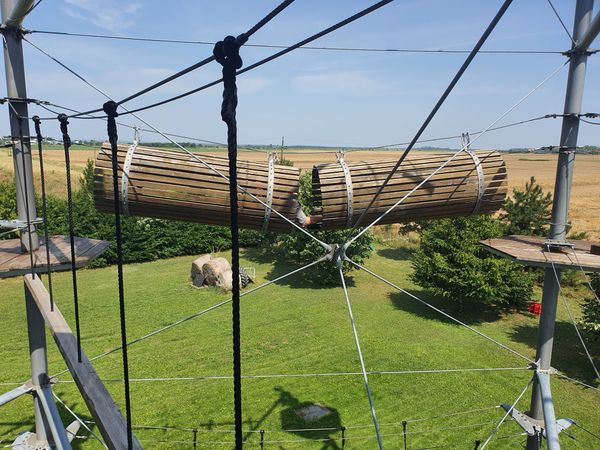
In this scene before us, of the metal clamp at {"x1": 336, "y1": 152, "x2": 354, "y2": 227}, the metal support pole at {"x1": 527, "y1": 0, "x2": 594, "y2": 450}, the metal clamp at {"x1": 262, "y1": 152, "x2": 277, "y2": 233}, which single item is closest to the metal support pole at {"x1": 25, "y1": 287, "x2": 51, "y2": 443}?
the metal clamp at {"x1": 262, "y1": 152, "x2": 277, "y2": 233}

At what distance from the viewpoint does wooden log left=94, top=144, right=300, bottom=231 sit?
121 inches

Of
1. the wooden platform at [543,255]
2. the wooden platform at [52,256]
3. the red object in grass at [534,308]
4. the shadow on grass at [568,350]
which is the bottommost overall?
the shadow on grass at [568,350]

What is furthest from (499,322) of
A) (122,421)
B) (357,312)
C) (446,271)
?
(122,421)

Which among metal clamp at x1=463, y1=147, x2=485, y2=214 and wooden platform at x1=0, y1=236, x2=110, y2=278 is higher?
metal clamp at x1=463, y1=147, x2=485, y2=214

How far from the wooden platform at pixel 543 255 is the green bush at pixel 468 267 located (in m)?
8.80

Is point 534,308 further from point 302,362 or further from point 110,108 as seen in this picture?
point 110,108

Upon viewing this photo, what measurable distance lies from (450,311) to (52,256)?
12.4 metres

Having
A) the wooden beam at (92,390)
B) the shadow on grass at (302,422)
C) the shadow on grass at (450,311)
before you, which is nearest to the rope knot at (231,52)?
the wooden beam at (92,390)

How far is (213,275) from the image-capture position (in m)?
15.5

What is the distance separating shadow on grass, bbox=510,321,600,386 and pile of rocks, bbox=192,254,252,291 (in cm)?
898

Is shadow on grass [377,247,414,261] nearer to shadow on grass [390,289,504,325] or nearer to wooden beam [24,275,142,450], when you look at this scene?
shadow on grass [390,289,504,325]

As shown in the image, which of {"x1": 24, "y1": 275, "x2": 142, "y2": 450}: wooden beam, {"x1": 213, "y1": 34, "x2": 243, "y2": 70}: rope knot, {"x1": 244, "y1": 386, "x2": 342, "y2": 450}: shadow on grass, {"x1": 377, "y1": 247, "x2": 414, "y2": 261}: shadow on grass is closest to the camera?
{"x1": 213, "y1": 34, "x2": 243, "y2": 70}: rope knot

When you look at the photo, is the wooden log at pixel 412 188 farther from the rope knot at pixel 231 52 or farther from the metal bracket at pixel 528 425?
the rope knot at pixel 231 52

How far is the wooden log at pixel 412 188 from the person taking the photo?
3176mm
